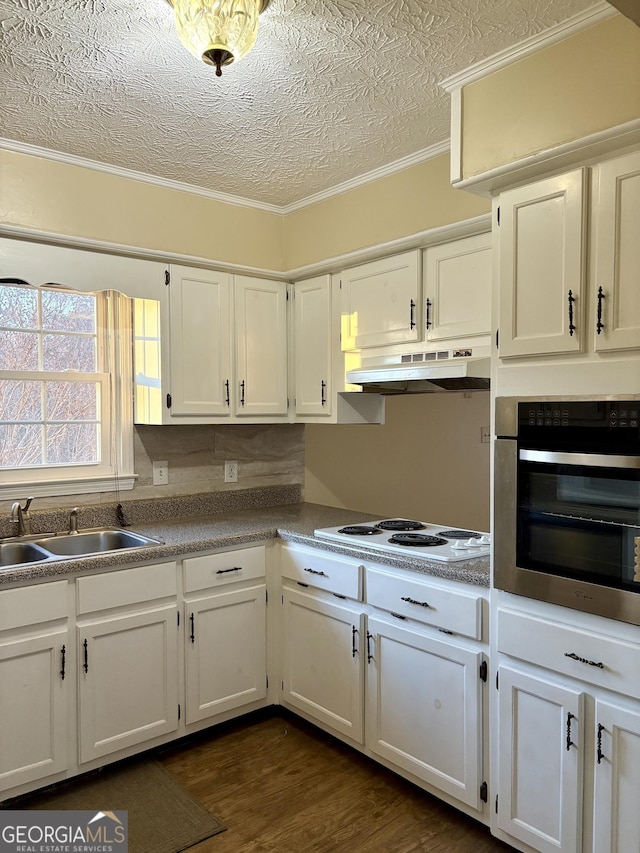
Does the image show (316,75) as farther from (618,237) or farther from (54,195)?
(54,195)

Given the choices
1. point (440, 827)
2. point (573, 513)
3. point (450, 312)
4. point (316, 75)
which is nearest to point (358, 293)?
point (450, 312)

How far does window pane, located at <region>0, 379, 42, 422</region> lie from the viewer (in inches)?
114

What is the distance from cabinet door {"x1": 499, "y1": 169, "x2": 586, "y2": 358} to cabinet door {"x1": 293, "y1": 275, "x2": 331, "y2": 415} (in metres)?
1.32

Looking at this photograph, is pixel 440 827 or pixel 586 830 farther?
pixel 440 827

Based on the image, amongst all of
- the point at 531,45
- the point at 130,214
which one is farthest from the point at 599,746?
the point at 130,214

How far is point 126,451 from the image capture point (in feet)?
10.5

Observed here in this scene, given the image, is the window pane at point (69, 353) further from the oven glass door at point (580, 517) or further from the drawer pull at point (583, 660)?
the drawer pull at point (583, 660)

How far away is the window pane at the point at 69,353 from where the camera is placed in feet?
9.86

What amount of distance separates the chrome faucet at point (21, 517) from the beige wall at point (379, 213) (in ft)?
5.64

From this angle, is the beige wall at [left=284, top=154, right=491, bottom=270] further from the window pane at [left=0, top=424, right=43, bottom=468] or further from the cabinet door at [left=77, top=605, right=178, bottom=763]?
the cabinet door at [left=77, top=605, right=178, bottom=763]

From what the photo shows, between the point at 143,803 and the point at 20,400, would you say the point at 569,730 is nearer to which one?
the point at 143,803

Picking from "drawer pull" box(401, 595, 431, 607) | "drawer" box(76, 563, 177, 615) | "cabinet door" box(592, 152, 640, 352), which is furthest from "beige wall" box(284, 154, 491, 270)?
"drawer" box(76, 563, 177, 615)

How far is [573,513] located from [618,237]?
29.9 inches

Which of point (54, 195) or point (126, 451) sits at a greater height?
point (54, 195)
